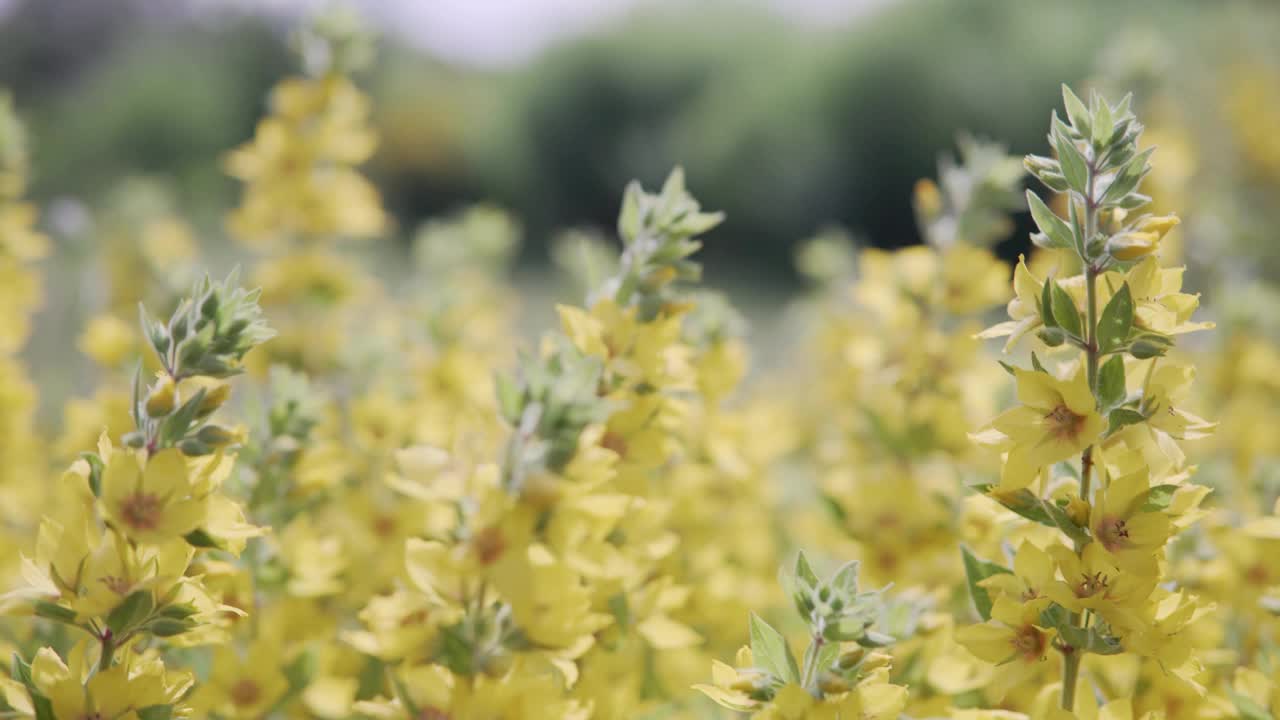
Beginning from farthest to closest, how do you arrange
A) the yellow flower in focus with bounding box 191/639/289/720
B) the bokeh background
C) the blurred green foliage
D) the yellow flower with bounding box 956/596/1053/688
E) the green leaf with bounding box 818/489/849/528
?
the blurred green foliage, the bokeh background, the green leaf with bounding box 818/489/849/528, the yellow flower in focus with bounding box 191/639/289/720, the yellow flower with bounding box 956/596/1053/688

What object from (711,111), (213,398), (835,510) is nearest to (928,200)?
(835,510)

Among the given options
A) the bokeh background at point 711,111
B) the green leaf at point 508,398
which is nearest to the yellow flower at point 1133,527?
the green leaf at point 508,398

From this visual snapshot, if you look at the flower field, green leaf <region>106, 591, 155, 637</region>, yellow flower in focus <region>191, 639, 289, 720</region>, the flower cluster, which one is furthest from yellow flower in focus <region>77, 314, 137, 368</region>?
green leaf <region>106, 591, 155, 637</region>

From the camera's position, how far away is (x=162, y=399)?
36.6 inches

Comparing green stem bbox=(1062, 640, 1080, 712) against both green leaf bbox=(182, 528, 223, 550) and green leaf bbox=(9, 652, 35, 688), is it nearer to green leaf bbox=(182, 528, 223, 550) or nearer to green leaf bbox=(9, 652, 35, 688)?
green leaf bbox=(182, 528, 223, 550)

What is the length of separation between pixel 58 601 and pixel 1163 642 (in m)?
0.99

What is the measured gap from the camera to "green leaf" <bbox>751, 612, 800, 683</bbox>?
101 centimetres

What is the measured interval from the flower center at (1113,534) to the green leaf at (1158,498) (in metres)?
0.02

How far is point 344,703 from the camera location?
136 centimetres

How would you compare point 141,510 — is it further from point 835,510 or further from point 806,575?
point 835,510

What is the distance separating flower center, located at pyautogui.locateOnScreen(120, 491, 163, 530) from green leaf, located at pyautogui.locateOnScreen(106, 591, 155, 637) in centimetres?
7

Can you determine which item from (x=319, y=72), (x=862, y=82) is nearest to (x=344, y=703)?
(x=319, y=72)

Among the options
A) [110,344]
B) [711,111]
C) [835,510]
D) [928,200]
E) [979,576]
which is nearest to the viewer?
[979,576]

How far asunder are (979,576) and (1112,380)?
255mm
